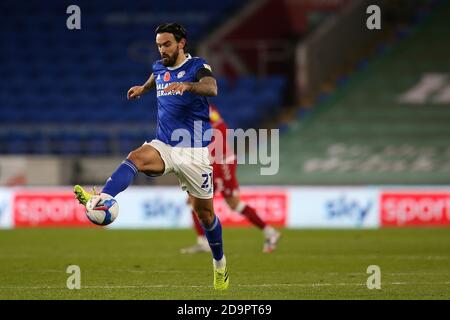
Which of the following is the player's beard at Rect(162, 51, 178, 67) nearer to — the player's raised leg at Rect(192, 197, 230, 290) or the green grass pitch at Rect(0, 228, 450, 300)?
the player's raised leg at Rect(192, 197, 230, 290)

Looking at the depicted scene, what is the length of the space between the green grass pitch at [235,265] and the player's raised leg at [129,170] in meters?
0.90

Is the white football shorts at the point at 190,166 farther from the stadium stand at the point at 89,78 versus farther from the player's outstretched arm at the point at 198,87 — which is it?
the stadium stand at the point at 89,78

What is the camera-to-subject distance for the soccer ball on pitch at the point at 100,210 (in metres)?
8.21

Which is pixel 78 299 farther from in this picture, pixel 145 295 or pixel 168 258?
pixel 168 258

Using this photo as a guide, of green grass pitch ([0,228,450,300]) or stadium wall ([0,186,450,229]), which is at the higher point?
stadium wall ([0,186,450,229])

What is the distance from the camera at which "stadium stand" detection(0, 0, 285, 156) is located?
24938mm

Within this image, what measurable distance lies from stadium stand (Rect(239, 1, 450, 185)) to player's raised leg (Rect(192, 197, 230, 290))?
14.6 meters

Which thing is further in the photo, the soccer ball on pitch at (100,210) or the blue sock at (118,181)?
the blue sock at (118,181)

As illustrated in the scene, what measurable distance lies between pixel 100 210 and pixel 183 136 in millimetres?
1217

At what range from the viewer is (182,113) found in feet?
29.8

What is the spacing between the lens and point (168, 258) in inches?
507
